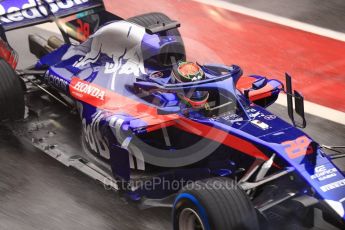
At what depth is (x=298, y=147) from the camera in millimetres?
5836

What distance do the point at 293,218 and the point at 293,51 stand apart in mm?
5300

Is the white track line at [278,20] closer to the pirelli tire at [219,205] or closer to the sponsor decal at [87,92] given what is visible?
the sponsor decal at [87,92]

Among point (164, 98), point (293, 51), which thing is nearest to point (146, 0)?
point (293, 51)

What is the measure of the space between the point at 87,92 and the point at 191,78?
1.24m

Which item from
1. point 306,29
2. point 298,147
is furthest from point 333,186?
point 306,29

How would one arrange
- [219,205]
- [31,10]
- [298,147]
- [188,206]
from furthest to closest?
[31,10] → [298,147] → [188,206] → [219,205]

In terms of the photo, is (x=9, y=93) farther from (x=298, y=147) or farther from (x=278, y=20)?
(x=278, y=20)

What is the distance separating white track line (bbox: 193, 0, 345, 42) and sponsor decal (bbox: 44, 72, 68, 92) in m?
5.29

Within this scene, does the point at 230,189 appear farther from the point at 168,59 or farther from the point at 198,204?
the point at 168,59

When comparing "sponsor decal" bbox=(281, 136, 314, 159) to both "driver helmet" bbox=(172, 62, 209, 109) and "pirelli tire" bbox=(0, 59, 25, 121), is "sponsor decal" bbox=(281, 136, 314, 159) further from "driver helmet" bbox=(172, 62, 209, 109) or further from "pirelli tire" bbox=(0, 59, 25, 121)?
"pirelli tire" bbox=(0, 59, 25, 121)

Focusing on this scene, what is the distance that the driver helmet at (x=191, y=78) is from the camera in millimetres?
6363

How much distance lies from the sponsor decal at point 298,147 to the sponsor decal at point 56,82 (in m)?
2.73

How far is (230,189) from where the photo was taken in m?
5.30

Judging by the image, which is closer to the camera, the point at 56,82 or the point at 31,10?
the point at 56,82
